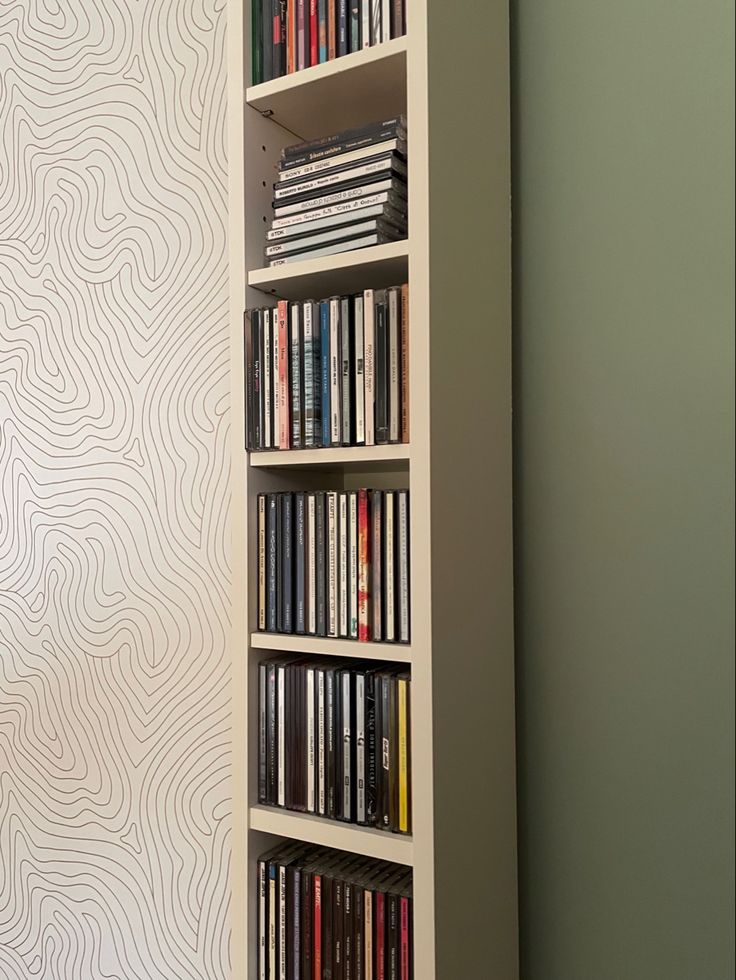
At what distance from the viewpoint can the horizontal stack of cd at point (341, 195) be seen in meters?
0.94

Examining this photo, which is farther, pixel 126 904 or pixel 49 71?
pixel 49 71

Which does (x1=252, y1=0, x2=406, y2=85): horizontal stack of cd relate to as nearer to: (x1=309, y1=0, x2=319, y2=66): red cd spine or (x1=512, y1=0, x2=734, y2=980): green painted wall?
(x1=309, y1=0, x2=319, y2=66): red cd spine

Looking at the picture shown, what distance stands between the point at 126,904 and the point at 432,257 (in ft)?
3.84

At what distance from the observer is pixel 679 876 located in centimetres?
98

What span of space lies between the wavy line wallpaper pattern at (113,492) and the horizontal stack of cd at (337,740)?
1.09 ft

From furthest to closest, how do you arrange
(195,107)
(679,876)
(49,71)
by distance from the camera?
1. (49,71)
2. (195,107)
3. (679,876)

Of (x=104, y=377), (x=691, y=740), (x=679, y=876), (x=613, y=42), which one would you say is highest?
(x=613, y=42)

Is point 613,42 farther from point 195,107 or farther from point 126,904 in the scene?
point 126,904

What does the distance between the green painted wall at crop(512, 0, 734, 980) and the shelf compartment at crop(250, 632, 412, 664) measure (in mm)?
261

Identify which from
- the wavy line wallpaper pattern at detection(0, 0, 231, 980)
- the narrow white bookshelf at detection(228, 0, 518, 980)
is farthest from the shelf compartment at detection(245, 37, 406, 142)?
the wavy line wallpaper pattern at detection(0, 0, 231, 980)

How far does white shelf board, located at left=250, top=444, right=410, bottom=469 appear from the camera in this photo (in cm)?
90

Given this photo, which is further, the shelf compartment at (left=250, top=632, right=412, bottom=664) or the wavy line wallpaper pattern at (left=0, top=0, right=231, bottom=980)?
the wavy line wallpaper pattern at (left=0, top=0, right=231, bottom=980)

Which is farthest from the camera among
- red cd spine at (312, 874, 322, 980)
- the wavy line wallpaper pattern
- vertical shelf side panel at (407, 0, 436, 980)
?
the wavy line wallpaper pattern

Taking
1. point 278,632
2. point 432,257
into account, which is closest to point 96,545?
point 278,632
